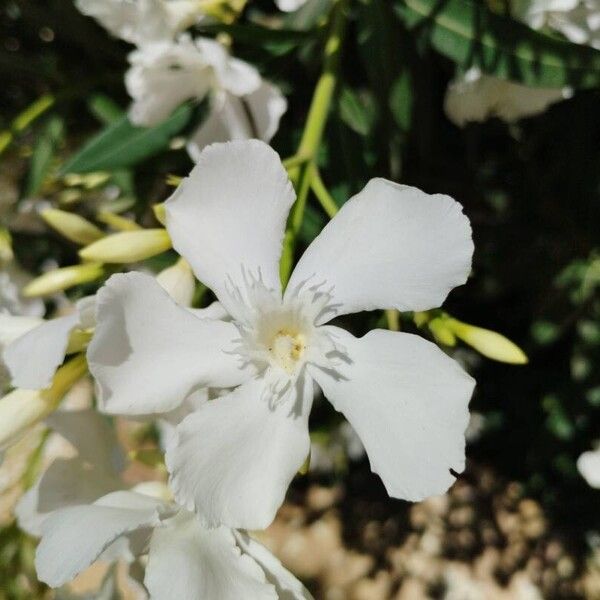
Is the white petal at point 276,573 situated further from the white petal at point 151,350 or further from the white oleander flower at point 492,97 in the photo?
the white oleander flower at point 492,97

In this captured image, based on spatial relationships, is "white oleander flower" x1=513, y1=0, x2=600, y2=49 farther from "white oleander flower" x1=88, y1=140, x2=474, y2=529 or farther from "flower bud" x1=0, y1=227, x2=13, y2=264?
"flower bud" x1=0, y1=227, x2=13, y2=264

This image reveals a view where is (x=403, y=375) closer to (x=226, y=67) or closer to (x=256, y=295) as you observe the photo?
(x=256, y=295)

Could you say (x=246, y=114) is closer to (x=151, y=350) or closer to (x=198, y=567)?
(x=151, y=350)

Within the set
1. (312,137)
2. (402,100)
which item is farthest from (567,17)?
(312,137)

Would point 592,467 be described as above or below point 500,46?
below

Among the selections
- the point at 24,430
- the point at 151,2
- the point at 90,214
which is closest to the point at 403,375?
the point at 24,430

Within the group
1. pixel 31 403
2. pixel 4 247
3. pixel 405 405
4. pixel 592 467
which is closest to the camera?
pixel 405 405

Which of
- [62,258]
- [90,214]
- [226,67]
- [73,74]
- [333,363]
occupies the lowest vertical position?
[62,258]
